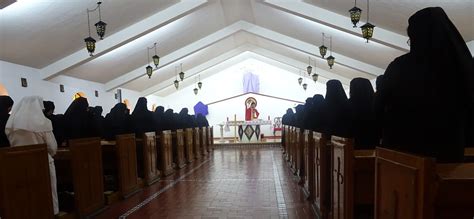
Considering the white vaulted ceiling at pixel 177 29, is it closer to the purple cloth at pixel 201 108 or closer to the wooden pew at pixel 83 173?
the wooden pew at pixel 83 173

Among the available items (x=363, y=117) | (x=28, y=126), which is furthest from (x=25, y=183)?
(x=363, y=117)

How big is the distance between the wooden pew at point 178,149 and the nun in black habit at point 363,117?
18.3 feet

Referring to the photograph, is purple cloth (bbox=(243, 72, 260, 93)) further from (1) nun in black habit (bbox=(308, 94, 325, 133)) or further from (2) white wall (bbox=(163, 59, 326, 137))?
(1) nun in black habit (bbox=(308, 94, 325, 133))

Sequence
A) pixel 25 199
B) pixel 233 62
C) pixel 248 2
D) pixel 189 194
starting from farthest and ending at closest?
pixel 233 62 < pixel 248 2 < pixel 189 194 < pixel 25 199

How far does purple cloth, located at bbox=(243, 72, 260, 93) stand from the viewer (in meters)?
19.2

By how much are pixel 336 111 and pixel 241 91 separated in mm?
16270

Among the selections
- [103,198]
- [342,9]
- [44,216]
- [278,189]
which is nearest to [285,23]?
[342,9]

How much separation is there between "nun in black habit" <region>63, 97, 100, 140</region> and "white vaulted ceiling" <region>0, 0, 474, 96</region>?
8.95 ft

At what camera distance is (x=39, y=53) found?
8273 mm

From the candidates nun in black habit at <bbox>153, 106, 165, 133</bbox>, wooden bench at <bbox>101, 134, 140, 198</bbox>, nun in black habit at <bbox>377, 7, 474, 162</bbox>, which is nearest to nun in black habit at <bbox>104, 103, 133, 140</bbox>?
wooden bench at <bbox>101, 134, 140, 198</bbox>

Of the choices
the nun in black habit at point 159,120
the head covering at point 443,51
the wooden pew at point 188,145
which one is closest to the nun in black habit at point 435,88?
the head covering at point 443,51

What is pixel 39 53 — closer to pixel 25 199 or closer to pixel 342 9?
pixel 25 199

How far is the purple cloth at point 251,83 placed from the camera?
63.1 ft

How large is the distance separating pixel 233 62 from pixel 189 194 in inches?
586
